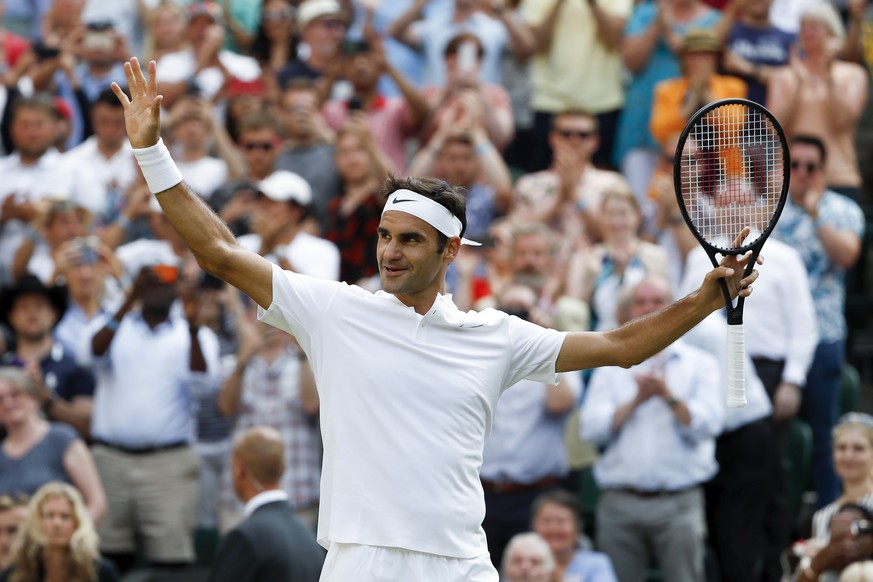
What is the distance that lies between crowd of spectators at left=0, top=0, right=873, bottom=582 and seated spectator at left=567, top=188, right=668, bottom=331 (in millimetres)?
23

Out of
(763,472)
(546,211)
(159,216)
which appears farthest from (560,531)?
(159,216)

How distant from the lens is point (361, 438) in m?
5.04

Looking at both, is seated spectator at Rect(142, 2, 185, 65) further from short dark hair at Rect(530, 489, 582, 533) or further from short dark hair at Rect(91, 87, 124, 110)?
short dark hair at Rect(530, 489, 582, 533)

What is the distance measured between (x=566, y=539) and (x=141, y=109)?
493cm

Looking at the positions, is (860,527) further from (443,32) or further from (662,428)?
(443,32)

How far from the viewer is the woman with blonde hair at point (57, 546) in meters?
8.75

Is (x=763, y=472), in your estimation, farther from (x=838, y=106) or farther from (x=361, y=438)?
(x=361, y=438)

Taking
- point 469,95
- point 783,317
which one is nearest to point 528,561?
point 783,317

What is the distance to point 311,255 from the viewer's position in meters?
10.8

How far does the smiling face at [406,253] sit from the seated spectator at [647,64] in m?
7.48

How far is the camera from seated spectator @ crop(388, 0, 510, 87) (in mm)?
13344

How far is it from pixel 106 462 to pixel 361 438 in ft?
17.6

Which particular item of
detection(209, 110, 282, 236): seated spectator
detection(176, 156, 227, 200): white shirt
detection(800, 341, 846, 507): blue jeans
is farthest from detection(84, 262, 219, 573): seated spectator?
detection(800, 341, 846, 507): blue jeans

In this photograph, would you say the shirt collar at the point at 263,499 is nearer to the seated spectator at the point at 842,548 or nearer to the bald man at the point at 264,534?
the bald man at the point at 264,534
